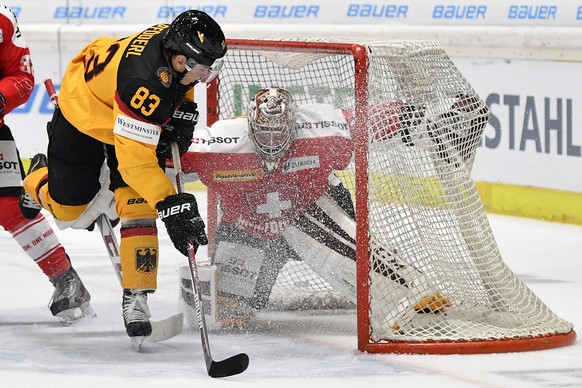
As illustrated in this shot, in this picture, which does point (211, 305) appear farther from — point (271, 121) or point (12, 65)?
point (12, 65)

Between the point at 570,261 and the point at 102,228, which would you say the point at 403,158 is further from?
the point at 570,261

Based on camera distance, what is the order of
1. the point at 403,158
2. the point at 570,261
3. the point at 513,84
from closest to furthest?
Answer: 1. the point at 403,158
2. the point at 570,261
3. the point at 513,84

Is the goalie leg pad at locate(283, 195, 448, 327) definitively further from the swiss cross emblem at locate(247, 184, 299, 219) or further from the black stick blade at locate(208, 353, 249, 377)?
the black stick blade at locate(208, 353, 249, 377)

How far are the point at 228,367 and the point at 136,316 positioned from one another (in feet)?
1.38

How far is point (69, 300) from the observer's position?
4.52 m

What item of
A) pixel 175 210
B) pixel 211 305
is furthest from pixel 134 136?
pixel 211 305

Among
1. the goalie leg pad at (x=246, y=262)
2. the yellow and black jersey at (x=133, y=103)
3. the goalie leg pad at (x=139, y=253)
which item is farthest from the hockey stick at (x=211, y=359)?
the goalie leg pad at (x=246, y=262)

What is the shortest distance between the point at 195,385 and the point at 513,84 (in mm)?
3283

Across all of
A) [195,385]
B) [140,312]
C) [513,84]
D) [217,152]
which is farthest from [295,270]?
[513,84]

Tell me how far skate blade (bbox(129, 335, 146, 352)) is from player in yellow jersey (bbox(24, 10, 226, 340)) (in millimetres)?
29

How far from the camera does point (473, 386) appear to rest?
3586mm

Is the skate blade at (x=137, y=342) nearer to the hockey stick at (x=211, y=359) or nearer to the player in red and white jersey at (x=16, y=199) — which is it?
the hockey stick at (x=211, y=359)

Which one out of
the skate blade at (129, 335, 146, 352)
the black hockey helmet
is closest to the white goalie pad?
the skate blade at (129, 335, 146, 352)

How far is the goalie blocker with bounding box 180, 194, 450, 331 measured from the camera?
14.4 feet
